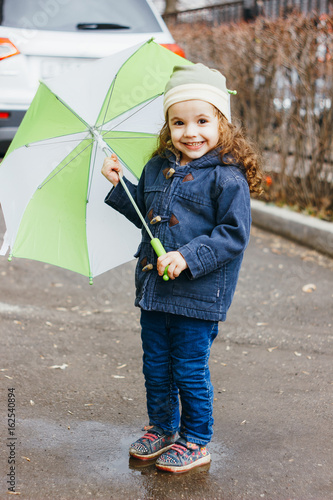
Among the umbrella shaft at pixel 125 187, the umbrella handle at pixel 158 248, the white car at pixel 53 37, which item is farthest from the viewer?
the white car at pixel 53 37

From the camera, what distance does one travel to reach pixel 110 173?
2719 millimetres

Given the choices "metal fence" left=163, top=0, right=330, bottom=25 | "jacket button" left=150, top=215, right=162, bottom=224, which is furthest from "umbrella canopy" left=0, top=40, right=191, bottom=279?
"metal fence" left=163, top=0, right=330, bottom=25

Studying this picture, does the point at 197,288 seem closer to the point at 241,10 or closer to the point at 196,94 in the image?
the point at 196,94

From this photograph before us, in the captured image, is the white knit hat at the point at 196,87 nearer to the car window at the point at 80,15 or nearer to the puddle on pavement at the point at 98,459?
the puddle on pavement at the point at 98,459

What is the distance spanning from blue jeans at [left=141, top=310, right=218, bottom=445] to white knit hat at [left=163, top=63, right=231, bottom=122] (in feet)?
2.72

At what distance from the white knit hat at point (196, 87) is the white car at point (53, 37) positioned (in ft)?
10.3

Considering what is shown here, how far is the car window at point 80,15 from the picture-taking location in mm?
5633

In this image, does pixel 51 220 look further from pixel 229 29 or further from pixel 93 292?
pixel 229 29

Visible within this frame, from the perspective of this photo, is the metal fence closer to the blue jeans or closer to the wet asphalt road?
the wet asphalt road

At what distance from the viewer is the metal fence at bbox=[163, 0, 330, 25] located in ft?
32.7

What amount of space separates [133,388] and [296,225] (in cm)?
304

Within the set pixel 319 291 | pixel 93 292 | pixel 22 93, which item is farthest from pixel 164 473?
pixel 22 93

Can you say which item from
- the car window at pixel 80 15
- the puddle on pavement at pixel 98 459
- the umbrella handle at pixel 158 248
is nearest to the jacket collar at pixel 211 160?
the umbrella handle at pixel 158 248

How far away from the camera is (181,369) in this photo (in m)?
2.67
